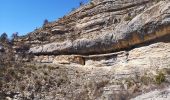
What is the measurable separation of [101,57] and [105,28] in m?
2.57

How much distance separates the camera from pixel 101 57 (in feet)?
107

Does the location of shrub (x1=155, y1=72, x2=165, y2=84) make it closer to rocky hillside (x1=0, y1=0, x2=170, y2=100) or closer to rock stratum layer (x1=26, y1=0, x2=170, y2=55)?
rocky hillside (x1=0, y1=0, x2=170, y2=100)

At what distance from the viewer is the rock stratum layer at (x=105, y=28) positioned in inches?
1121

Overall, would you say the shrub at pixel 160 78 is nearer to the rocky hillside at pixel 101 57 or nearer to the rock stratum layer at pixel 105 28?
the rocky hillside at pixel 101 57

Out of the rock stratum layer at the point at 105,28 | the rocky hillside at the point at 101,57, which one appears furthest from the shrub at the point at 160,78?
the rock stratum layer at the point at 105,28

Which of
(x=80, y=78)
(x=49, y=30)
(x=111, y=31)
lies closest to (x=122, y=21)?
(x=111, y=31)

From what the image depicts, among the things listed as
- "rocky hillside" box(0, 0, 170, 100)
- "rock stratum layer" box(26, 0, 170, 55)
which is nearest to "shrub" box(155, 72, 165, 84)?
"rocky hillside" box(0, 0, 170, 100)

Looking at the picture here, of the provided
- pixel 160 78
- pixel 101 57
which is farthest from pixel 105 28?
pixel 160 78

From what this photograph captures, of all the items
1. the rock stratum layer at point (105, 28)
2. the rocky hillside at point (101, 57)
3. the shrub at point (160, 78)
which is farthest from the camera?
the rock stratum layer at point (105, 28)

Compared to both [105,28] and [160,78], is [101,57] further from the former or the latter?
[160,78]

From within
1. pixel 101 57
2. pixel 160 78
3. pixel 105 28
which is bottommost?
pixel 160 78

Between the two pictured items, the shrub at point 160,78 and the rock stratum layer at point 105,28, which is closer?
the shrub at point 160,78

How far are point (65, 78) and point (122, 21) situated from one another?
666 centimetres

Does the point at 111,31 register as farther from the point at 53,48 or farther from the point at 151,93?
the point at 151,93
